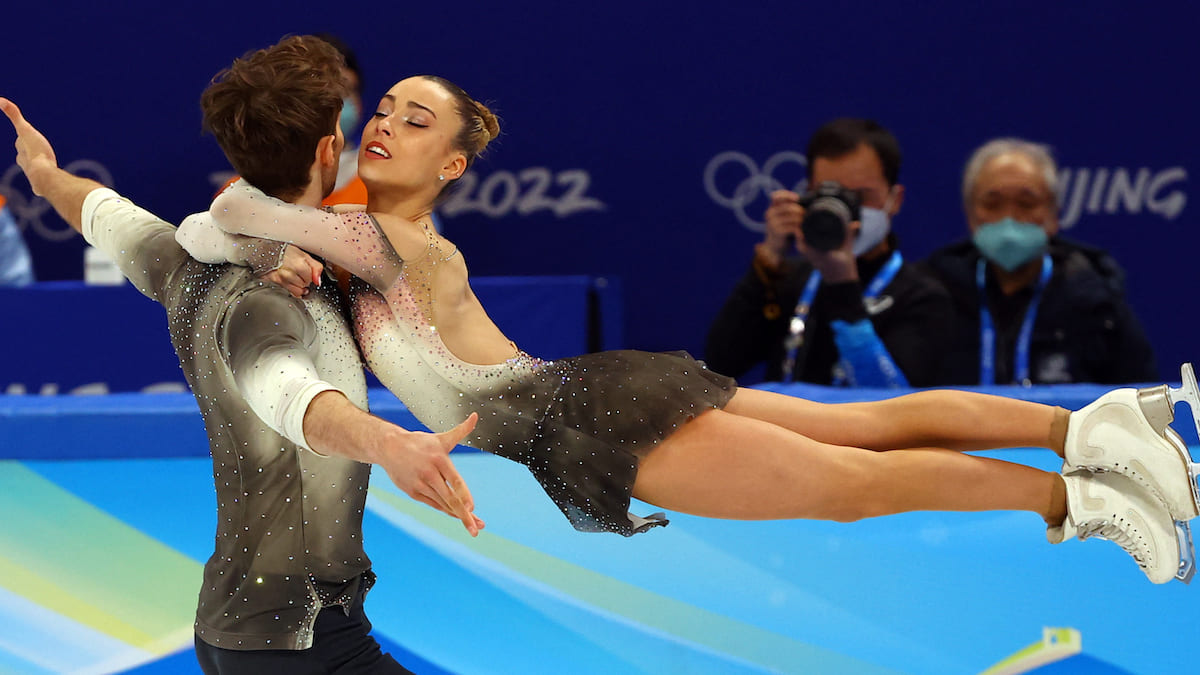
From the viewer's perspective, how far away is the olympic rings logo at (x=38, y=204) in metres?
5.74

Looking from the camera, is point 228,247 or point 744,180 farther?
point 744,180

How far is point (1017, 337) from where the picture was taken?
379 centimetres

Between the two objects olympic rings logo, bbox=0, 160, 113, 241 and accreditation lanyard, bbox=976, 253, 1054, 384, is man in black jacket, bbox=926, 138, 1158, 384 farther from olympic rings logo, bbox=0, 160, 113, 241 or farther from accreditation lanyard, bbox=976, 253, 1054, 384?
olympic rings logo, bbox=0, 160, 113, 241

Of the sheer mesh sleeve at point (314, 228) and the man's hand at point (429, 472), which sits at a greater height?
the sheer mesh sleeve at point (314, 228)

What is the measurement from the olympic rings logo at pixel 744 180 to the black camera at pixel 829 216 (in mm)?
1975

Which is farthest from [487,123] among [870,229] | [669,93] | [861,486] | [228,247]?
[669,93]

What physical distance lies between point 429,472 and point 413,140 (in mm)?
839

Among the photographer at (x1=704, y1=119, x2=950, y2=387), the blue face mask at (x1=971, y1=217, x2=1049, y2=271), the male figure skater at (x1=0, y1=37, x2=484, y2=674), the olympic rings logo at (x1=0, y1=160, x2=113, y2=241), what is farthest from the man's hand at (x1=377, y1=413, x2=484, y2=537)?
the olympic rings logo at (x1=0, y1=160, x2=113, y2=241)

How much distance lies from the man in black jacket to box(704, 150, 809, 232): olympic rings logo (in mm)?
1756

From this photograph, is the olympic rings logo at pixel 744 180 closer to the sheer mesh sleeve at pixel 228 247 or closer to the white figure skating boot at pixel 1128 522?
the white figure skating boot at pixel 1128 522

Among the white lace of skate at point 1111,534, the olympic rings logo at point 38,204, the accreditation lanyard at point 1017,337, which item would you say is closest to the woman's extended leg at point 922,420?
the white lace of skate at point 1111,534

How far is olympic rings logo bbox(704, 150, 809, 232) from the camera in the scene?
18.9 feet

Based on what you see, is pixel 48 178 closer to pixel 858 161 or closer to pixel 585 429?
pixel 585 429

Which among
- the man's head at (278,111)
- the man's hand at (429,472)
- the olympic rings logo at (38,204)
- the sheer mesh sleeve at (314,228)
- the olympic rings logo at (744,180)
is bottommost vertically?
the olympic rings logo at (38,204)
